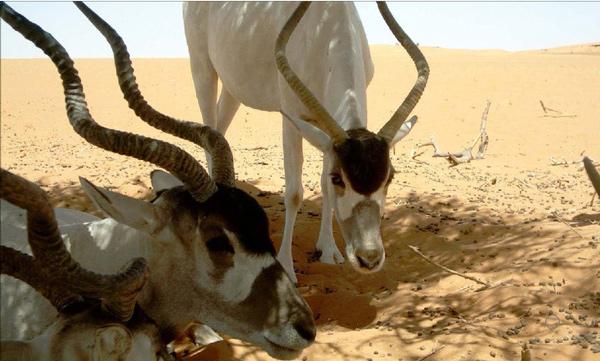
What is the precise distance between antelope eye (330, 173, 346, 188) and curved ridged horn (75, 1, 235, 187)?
155 centimetres

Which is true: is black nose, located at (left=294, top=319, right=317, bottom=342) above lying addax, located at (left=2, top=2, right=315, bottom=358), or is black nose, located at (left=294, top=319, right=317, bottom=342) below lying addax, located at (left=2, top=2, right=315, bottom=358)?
below

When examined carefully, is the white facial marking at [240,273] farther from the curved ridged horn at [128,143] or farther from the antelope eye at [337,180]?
the antelope eye at [337,180]

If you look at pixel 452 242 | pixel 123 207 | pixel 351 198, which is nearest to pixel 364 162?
pixel 351 198

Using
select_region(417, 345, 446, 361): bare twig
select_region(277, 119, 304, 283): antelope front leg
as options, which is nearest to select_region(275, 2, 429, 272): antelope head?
select_region(417, 345, 446, 361): bare twig

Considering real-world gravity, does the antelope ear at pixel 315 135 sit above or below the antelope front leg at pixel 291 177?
above

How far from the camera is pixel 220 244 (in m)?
2.81

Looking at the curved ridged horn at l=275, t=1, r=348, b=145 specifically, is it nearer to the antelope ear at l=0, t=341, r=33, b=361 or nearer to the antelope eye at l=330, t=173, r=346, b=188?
the antelope eye at l=330, t=173, r=346, b=188

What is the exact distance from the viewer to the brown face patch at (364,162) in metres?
4.34

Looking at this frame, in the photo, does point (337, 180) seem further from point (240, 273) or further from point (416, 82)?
point (240, 273)

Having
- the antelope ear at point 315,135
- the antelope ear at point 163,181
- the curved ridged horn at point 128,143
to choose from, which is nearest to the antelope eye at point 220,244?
the curved ridged horn at point 128,143

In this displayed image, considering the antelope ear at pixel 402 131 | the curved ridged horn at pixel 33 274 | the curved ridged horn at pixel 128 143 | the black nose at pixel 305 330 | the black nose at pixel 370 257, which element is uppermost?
the curved ridged horn at pixel 128 143

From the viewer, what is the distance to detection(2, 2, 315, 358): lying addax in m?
2.80

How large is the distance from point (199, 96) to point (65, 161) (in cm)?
402

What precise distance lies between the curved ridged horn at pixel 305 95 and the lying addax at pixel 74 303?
229 cm
